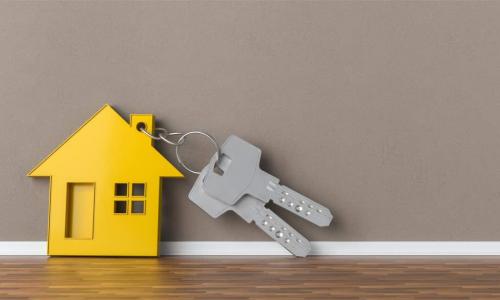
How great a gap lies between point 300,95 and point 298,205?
30cm

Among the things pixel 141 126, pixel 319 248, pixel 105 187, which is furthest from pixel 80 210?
pixel 319 248

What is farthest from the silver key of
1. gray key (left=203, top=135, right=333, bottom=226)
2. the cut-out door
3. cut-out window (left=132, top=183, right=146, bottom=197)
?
the cut-out door

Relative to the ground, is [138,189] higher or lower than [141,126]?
lower

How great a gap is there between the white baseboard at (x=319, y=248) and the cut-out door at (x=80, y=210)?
0.10 metres

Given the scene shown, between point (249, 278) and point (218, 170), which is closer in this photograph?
point (249, 278)

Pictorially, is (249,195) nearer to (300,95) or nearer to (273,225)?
(273,225)

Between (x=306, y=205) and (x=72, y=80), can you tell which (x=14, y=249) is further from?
(x=306, y=205)

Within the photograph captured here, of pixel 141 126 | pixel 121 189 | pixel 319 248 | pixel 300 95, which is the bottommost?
pixel 319 248

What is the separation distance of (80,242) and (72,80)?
0.44 m

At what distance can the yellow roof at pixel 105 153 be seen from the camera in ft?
4.26

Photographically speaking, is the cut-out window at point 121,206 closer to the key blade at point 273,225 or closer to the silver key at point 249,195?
the silver key at point 249,195

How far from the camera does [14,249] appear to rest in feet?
4.35

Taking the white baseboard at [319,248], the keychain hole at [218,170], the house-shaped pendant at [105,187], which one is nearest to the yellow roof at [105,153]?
the house-shaped pendant at [105,187]

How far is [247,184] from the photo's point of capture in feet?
4.22
